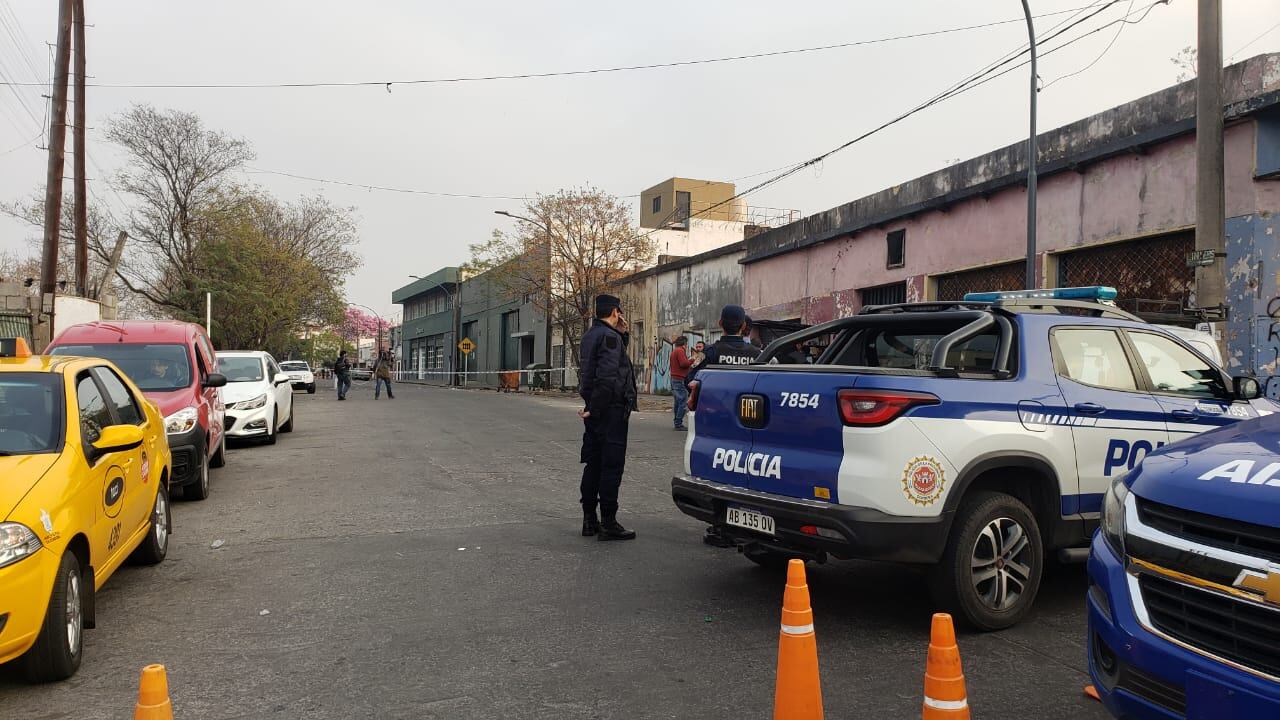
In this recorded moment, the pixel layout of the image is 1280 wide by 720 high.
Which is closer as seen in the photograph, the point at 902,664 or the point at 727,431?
the point at 902,664

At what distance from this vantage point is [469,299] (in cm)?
6359

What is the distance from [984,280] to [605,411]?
515 inches

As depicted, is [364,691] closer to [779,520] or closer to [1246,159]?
[779,520]

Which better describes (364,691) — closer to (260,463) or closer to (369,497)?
(369,497)

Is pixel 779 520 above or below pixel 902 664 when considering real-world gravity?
above

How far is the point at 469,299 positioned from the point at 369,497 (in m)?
55.9

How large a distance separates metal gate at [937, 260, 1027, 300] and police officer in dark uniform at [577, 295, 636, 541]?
1162 centimetres

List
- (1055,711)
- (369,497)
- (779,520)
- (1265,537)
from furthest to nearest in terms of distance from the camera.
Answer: (369,497), (779,520), (1055,711), (1265,537)

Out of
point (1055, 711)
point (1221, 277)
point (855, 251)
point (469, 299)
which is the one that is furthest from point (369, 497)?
point (469, 299)

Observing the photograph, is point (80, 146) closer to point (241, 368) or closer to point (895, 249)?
point (241, 368)

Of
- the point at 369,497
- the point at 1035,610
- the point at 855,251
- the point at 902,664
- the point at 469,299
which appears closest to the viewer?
the point at 902,664

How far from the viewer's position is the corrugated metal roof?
832 inches

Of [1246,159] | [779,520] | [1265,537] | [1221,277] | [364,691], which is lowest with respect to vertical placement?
[364,691]

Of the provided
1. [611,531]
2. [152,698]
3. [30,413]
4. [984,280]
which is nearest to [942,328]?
[611,531]
